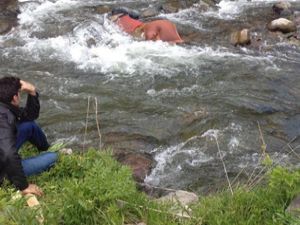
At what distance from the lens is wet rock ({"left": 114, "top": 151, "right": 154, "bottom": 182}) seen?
636 centimetres

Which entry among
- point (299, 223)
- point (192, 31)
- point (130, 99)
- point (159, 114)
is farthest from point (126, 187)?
point (192, 31)

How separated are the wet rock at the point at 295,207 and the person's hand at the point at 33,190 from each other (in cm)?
214

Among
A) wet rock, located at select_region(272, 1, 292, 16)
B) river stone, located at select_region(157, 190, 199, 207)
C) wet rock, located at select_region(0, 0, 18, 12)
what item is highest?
river stone, located at select_region(157, 190, 199, 207)

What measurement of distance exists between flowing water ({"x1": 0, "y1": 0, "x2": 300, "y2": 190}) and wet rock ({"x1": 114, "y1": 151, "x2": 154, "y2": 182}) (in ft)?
0.43

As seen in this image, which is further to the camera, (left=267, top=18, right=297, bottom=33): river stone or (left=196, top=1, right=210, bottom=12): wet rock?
(left=196, top=1, right=210, bottom=12): wet rock

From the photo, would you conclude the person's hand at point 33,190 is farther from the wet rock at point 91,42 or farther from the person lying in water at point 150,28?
the person lying in water at point 150,28

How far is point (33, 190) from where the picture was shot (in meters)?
4.62

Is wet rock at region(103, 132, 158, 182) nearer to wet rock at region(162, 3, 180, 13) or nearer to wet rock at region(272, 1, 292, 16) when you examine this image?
wet rock at region(162, 3, 180, 13)

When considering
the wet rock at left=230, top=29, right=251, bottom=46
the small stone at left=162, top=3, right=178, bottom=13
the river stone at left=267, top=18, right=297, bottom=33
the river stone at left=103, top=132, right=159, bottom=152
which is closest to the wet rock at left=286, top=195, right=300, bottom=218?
the river stone at left=103, top=132, right=159, bottom=152

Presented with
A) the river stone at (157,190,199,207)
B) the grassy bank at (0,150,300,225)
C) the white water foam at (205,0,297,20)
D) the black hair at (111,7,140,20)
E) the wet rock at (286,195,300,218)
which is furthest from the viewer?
the white water foam at (205,0,297,20)

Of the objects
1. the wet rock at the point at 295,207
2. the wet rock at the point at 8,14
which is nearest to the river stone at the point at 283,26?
the wet rock at the point at 8,14

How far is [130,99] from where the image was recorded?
8.41 m

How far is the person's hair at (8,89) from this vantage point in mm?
4836

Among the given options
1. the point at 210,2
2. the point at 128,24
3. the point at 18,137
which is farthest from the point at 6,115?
the point at 210,2
